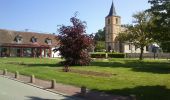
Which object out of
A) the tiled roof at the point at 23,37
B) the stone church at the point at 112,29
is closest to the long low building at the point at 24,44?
the tiled roof at the point at 23,37

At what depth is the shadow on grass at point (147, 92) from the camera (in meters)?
15.9

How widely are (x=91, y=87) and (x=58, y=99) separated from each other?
431 cm

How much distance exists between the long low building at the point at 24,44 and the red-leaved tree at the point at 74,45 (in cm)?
3745

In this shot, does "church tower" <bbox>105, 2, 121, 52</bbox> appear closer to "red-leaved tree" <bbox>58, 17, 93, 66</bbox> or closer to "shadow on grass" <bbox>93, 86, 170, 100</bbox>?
"red-leaved tree" <bbox>58, 17, 93, 66</bbox>

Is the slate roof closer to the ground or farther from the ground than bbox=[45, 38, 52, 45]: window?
farther from the ground

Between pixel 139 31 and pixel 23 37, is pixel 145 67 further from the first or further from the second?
pixel 23 37

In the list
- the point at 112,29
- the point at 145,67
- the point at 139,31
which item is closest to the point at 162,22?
the point at 145,67

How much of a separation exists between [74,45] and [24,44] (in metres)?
42.4

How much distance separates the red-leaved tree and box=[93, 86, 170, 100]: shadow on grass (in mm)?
18934

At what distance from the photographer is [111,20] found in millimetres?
116375

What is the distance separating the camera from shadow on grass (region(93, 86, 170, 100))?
15.9 meters

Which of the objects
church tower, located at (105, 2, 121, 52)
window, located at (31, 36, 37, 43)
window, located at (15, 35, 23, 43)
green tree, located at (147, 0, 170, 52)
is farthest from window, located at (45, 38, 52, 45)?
green tree, located at (147, 0, 170, 52)

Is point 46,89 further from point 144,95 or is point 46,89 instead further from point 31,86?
point 144,95

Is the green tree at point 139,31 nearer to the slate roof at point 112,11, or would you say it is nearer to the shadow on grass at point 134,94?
the shadow on grass at point 134,94
